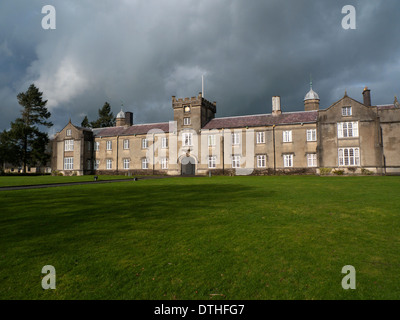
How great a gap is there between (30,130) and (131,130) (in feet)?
82.8

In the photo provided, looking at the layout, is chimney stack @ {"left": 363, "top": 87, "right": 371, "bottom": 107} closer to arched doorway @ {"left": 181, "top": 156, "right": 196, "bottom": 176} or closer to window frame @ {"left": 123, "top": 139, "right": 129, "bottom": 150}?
arched doorway @ {"left": 181, "top": 156, "right": 196, "bottom": 176}

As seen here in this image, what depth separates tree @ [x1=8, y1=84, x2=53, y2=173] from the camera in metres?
54.0

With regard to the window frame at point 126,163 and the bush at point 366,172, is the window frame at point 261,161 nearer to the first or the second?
the bush at point 366,172

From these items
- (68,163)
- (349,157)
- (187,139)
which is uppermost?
(187,139)

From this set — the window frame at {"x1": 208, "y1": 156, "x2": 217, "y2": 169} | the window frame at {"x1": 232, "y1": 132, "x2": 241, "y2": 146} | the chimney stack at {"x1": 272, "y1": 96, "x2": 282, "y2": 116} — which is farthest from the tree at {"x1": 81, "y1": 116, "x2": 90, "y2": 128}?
the chimney stack at {"x1": 272, "y1": 96, "x2": 282, "y2": 116}

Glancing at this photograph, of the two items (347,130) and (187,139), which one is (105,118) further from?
(347,130)

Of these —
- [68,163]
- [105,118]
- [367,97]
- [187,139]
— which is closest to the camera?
[367,97]

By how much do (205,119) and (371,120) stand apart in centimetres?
2379

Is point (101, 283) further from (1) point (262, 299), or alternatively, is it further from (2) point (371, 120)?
(2) point (371, 120)

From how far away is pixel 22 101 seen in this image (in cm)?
5681

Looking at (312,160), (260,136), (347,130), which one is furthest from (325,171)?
(260,136)

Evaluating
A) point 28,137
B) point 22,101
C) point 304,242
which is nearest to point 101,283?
point 304,242

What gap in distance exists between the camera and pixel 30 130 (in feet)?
180

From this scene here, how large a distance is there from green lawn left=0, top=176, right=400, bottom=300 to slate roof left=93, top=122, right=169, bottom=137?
3779cm
